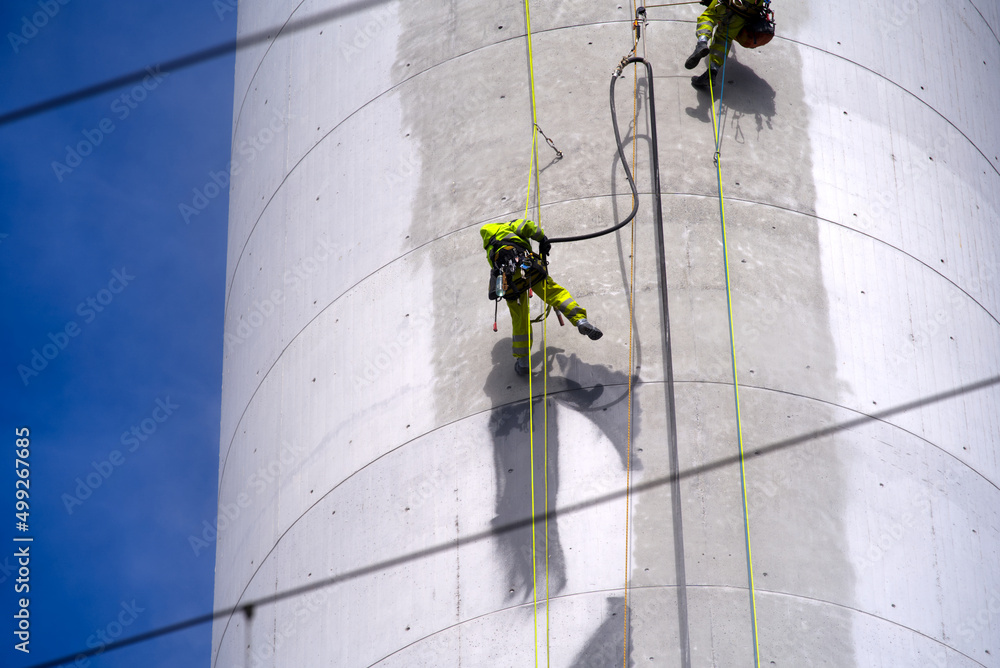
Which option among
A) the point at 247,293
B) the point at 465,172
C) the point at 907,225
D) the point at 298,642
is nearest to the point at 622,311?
the point at 465,172

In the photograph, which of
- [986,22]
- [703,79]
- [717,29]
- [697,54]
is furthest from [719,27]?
[986,22]

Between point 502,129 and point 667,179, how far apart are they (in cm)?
212

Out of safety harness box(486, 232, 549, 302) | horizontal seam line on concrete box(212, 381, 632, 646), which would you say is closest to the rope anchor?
safety harness box(486, 232, 549, 302)

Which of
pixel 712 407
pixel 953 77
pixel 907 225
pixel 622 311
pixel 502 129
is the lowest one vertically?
pixel 712 407

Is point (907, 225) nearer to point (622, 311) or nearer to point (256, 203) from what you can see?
point (622, 311)

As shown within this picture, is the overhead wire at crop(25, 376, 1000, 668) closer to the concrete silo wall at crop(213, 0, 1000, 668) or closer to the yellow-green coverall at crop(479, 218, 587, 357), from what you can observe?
the concrete silo wall at crop(213, 0, 1000, 668)

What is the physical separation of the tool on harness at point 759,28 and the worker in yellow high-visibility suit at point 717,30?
0.13ft

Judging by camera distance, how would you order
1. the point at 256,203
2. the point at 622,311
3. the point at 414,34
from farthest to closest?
the point at 256,203
the point at 414,34
the point at 622,311

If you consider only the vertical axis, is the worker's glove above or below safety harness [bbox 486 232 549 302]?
above

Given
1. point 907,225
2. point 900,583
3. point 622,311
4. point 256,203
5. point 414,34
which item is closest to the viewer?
point 900,583

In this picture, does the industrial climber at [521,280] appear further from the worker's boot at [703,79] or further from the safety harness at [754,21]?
the safety harness at [754,21]

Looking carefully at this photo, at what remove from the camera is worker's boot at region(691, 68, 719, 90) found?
15.0 meters

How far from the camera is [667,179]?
14359 millimetres

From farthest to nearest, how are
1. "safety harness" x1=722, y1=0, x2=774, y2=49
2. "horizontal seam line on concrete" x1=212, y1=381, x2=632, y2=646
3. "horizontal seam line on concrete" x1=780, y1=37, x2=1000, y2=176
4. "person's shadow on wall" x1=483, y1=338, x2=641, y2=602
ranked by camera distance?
"horizontal seam line on concrete" x1=780, y1=37, x2=1000, y2=176 → "safety harness" x1=722, y1=0, x2=774, y2=49 → "horizontal seam line on concrete" x1=212, y1=381, x2=632, y2=646 → "person's shadow on wall" x1=483, y1=338, x2=641, y2=602
